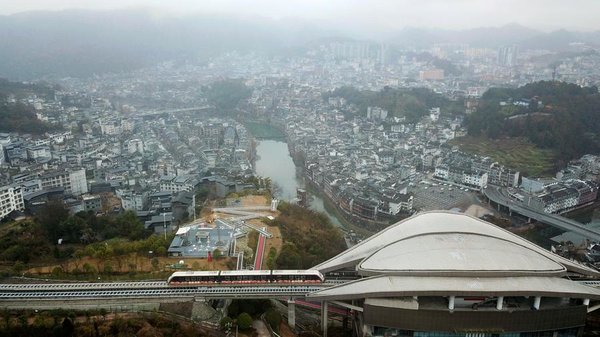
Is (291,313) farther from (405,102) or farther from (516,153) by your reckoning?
(405,102)

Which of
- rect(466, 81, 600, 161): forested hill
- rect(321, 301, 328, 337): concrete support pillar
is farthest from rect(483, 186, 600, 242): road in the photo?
rect(321, 301, 328, 337): concrete support pillar

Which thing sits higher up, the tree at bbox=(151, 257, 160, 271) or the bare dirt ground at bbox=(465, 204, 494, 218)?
the tree at bbox=(151, 257, 160, 271)

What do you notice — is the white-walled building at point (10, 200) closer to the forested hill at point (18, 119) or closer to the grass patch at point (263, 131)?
the forested hill at point (18, 119)

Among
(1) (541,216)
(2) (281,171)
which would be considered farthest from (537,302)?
(2) (281,171)

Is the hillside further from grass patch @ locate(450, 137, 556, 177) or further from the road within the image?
grass patch @ locate(450, 137, 556, 177)

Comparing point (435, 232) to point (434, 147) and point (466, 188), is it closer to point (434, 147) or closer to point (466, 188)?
point (466, 188)

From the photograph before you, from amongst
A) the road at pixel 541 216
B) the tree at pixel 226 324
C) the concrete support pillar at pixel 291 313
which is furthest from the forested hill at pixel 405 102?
the tree at pixel 226 324
